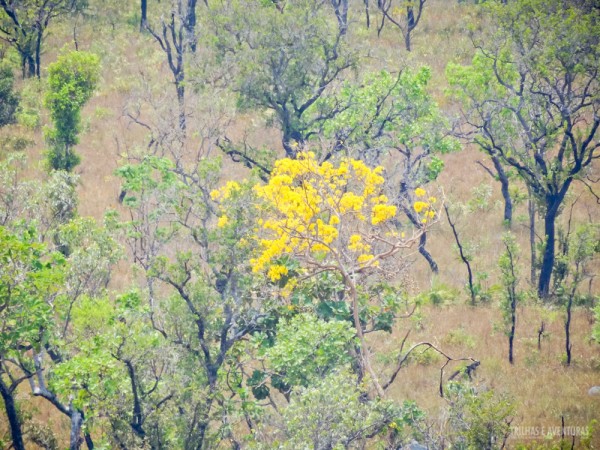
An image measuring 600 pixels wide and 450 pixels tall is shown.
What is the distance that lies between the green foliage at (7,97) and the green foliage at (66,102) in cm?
846

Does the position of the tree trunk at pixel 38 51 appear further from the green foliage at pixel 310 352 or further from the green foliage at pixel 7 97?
the green foliage at pixel 310 352

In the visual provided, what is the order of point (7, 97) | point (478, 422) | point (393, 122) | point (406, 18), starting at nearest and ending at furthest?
point (478, 422) < point (393, 122) < point (7, 97) < point (406, 18)

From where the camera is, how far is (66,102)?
26344mm

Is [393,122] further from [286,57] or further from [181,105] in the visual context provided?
[181,105]

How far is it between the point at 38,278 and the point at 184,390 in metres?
3.25

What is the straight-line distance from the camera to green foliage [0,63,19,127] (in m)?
33.9

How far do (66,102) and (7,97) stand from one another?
10.1 m

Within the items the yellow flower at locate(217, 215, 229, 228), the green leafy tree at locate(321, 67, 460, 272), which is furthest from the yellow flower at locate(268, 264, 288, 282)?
the green leafy tree at locate(321, 67, 460, 272)

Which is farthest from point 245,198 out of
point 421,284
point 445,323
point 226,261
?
point 421,284

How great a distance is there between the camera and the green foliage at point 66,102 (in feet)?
86.5

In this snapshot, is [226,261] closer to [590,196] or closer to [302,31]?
[302,31]

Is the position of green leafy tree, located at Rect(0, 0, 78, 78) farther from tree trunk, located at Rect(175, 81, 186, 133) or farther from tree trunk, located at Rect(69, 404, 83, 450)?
tree trunk, located at Rect(69, 404, 83, 450)

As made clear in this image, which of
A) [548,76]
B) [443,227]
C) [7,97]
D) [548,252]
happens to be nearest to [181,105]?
[7,97]

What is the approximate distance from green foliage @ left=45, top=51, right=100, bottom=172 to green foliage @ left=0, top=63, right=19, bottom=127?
846 cm
